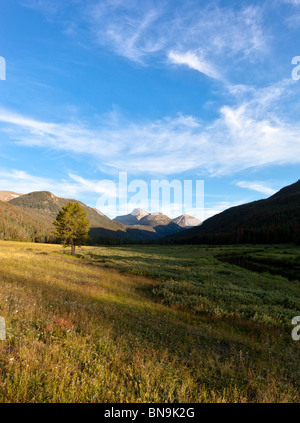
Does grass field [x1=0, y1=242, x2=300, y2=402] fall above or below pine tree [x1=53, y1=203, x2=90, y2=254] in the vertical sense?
below

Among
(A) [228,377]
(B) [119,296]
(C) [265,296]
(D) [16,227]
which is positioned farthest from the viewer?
(D) [16,227]

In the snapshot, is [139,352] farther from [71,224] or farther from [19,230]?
[19,230]

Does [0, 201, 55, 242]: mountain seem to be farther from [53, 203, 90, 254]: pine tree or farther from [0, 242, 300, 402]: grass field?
[0, 242, 300, 402]: grass field

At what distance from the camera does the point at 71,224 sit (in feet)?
139

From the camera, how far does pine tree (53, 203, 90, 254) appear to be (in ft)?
137

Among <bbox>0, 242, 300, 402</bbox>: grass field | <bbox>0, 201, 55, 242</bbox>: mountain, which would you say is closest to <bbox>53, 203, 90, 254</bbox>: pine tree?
<bbox>0, 242, 300, 402</bbox>: grass field

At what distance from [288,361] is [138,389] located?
19.9ft

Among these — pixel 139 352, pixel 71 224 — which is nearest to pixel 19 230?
pixel 71 224

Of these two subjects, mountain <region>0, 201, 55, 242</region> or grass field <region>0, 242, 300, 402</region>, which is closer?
grass field <region>0, 242, 300, 402</region>
